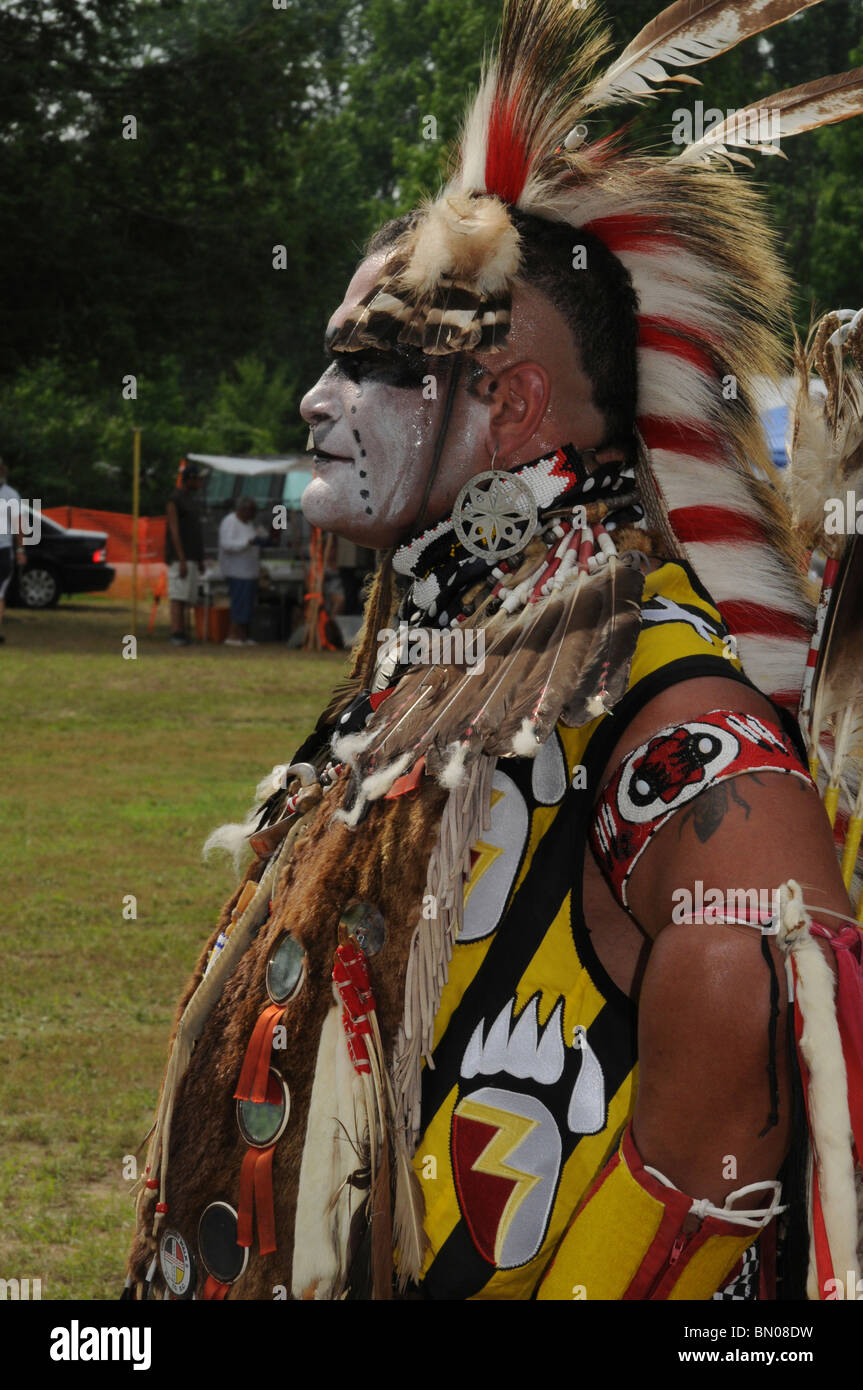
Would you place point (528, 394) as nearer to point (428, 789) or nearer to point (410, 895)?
point (428, 789)

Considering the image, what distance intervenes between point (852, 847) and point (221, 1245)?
89 centimetres

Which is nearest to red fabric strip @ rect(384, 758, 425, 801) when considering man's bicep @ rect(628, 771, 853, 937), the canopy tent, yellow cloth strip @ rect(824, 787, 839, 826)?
man's bicep @ rect(628, 771, 853, 937)

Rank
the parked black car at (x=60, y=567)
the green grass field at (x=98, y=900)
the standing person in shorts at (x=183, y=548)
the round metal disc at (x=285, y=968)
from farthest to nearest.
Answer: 1. the parked black car at (x=60, y=567)
2. the standing person in shorts at (x=183, y=548)
3. the green grass field at (x=98, y=900)
4. the round metal disc at (x=285, y=968)

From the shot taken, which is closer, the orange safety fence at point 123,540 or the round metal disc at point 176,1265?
the round metal disc at point 176,1265

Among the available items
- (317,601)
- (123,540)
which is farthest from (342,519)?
(123,540)

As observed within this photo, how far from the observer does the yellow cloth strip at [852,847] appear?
1800mm

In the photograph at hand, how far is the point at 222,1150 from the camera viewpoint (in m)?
1.66

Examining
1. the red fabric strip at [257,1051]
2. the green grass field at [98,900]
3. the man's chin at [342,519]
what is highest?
the man's chin at [342,519]

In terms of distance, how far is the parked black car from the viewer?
20.8 m

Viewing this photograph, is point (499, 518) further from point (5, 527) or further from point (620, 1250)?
point (5, 527)

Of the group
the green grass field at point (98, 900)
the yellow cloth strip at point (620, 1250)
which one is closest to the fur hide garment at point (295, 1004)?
the yellow cloth strip at point (620, 1250)

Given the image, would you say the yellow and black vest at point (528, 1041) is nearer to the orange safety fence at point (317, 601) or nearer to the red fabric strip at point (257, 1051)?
the red fabric strip at point (257, 1051)

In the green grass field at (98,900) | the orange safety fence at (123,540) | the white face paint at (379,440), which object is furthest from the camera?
the orange safety fence at (123,540)

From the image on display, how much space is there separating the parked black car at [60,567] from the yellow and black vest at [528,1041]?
65.2 ft
